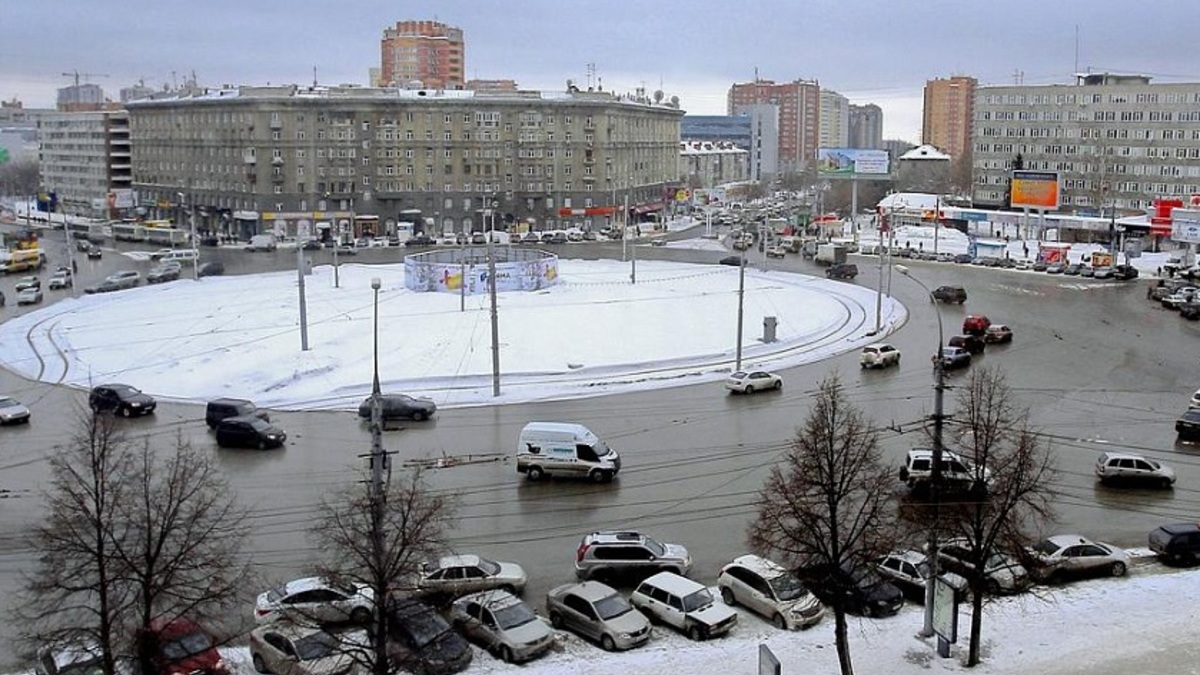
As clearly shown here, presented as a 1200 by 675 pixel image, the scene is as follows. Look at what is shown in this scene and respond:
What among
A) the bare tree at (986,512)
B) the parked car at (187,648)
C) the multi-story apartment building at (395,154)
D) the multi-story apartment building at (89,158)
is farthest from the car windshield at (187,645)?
the multi-story apartment building at (89,158)

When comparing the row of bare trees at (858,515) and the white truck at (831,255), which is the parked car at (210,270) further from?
the row of bare trees at (858,515)

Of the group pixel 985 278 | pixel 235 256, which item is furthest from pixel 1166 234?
pixel 235 256

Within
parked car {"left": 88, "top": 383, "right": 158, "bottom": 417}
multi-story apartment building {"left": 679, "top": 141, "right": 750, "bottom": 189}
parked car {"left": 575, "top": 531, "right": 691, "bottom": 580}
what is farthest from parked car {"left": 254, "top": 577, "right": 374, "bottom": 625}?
multi-story apartment building {"left": 679, "top": 141, "right": 750, "bottom": 189}

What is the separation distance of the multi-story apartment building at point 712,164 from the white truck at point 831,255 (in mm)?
67433

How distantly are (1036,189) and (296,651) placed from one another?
6169cm

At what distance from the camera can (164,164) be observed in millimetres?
87812

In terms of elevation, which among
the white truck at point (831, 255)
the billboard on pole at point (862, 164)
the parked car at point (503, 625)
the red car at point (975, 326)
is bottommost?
the parked car at point (503, 625)

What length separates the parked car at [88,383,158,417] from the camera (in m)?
27.7

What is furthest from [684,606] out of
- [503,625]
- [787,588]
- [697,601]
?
[503,625]

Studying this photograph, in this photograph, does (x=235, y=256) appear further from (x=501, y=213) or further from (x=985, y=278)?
(x=985, y=278)

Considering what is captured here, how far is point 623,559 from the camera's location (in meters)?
16.6

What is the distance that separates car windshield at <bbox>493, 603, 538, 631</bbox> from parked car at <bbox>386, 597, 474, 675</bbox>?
50 cm

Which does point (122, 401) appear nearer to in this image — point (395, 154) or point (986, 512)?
point (986, 512)

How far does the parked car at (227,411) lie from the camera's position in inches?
1021
